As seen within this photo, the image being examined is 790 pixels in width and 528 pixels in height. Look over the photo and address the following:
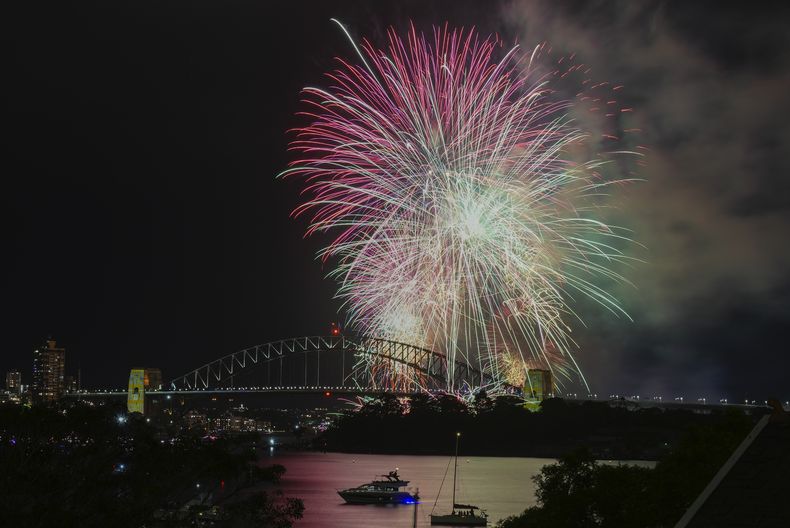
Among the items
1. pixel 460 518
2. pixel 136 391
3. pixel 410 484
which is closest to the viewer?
pixel 460 518

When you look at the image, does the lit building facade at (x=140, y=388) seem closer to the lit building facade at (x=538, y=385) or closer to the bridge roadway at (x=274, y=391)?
the bridge roadway at (x=274, y=391)

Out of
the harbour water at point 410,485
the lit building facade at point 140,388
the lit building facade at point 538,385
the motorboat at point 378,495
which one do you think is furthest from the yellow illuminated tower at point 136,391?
the motorboat at point 378,495

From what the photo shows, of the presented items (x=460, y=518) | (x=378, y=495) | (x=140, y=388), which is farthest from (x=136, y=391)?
(x=460, y=518)

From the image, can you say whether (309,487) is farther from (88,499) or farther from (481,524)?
(88,499)

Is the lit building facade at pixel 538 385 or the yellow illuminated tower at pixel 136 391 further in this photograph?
the yellow illuminated tower at pixel 136 391

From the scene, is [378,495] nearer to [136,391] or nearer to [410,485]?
[410,485]

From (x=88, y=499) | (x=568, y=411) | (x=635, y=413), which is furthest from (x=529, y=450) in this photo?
(x=88, y=499)

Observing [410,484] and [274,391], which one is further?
[274,391]

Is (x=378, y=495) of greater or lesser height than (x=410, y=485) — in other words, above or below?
above

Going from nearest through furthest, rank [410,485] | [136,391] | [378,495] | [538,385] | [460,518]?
[460,518] → [378,495] → [410,485] → [538,385] → [136,391]
